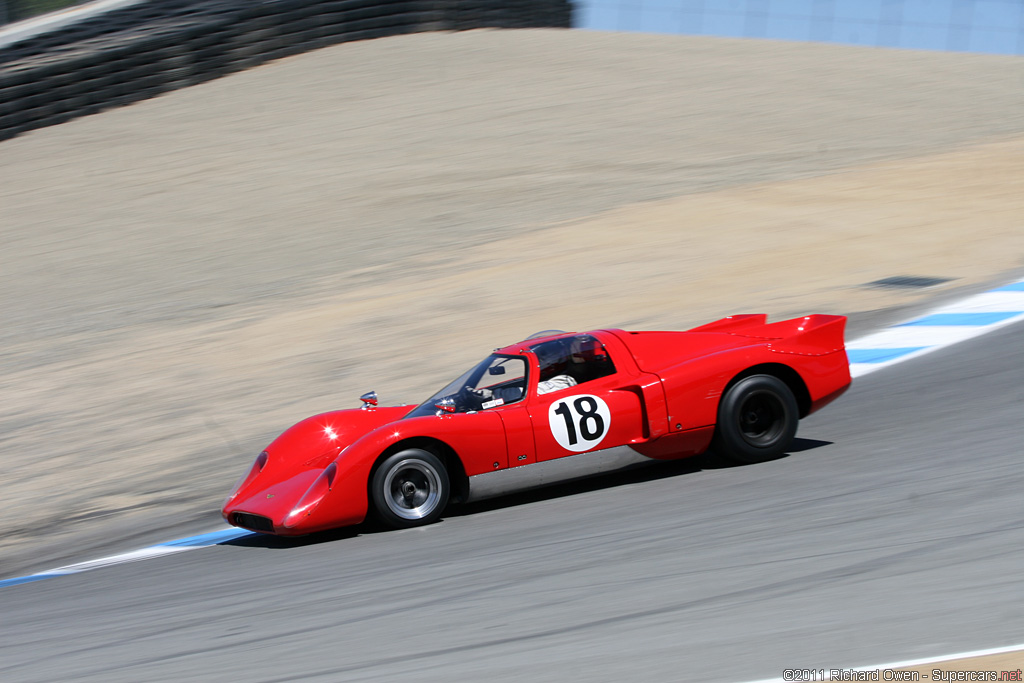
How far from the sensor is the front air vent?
240 inches

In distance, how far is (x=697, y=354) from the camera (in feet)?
21.8

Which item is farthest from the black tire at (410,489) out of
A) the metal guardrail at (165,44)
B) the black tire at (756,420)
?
the metal guardrail at (165,44)

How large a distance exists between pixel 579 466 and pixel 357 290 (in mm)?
6871

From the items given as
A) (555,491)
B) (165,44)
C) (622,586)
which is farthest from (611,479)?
(165,44)

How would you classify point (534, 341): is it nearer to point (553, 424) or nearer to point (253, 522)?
point (553, 424)

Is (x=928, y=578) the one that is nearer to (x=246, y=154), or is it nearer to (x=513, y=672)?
(x=513, y=672)

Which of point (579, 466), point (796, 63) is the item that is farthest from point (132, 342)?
point (796, 63)

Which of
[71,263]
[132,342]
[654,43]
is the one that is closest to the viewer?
[132,342]

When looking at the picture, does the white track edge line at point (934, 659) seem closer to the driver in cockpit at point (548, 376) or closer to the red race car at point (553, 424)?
the red race car at point (553, 424)

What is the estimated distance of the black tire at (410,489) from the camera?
6086 millimetres

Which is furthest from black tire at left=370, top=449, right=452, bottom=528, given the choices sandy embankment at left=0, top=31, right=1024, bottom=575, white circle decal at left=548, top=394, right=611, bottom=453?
sandy embankment at left=0, top=31, right=1024, bottom=575

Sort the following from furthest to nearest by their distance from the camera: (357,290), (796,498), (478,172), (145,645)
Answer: (478,172)
(357,290)
(796,498)
(145,645)

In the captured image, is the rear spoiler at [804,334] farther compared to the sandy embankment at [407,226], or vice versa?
the sandy embankment at [407,226]

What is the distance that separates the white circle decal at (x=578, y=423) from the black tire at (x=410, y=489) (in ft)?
2.33
